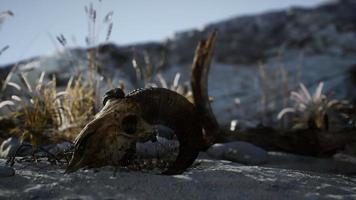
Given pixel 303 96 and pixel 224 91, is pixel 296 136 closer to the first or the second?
pixel 303 96

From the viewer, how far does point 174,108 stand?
9.05ft

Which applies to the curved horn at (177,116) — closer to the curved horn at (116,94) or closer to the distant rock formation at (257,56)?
the curved horn at (116,94)

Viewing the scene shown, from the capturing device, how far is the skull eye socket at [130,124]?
262 cm

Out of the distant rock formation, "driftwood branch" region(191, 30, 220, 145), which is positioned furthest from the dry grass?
the distant rock formation

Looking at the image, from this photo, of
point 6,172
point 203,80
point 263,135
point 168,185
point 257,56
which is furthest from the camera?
point 257,56

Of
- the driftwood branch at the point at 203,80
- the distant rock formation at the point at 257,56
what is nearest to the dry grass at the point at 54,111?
the driftwood branch at the point at 203,80

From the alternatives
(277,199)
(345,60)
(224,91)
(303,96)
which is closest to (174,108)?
(277,199)

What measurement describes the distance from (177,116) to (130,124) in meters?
0.34

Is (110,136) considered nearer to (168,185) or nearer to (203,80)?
(168,185)

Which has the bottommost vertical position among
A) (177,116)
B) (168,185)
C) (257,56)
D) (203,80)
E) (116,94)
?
(168,185)

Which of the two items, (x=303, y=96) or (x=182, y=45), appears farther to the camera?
(x=182, y=45)

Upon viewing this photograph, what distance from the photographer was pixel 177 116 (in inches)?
109

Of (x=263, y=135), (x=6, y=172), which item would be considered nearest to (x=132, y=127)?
(x=6, y=172)

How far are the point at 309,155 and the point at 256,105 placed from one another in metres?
5.68
